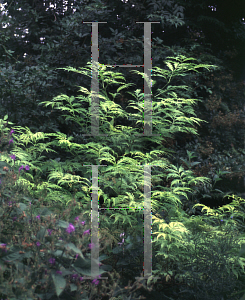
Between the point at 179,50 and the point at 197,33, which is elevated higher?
the point at 197,33

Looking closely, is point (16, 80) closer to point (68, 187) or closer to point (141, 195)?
point (68, 187)

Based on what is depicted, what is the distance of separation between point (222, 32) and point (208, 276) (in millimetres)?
4021

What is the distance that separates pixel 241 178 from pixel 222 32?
2.38 m

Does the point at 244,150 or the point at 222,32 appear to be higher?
the point at 222,32

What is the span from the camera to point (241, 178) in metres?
4.18

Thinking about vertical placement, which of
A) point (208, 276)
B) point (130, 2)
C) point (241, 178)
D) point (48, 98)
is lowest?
point (208, 276)

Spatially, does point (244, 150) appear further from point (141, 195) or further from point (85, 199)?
point (85, 199)

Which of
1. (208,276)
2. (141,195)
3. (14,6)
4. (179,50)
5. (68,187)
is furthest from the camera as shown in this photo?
(14,6)

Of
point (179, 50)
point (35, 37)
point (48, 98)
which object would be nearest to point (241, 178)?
point (179, 50)

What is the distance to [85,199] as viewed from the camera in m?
2.71

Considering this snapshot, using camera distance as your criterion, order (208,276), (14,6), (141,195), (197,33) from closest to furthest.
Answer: (208,276), (141,195), (14,6), (197,33)

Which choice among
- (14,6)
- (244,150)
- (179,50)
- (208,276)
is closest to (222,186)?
(244,150)

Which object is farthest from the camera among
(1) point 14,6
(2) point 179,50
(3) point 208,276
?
(1) point 14,6

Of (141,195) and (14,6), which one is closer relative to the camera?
(141,195)
